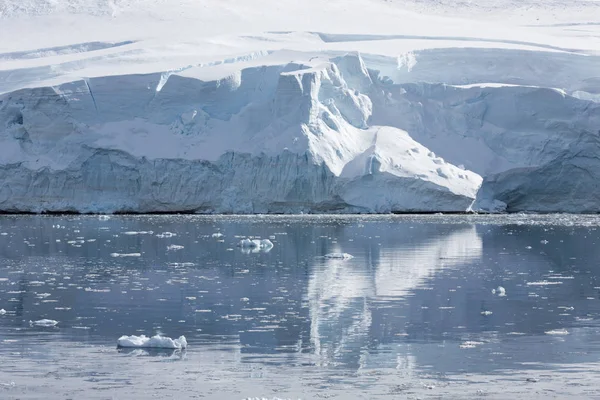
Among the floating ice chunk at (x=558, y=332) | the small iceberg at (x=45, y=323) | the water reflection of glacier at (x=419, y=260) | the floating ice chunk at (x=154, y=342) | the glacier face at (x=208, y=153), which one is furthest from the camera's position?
the glacier face at (x=208, y=153)

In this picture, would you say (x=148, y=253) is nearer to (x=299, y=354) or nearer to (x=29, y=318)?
(x=29, y=318)

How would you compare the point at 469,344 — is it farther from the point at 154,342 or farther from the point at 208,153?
the point at 208,153

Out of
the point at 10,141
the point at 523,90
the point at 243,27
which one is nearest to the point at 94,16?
the point at 243,27

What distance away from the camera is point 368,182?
28.7 m

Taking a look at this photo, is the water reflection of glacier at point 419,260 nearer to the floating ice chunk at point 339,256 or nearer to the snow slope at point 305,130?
the floating ice chunk at point 339,256

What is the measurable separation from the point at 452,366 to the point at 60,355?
3.03 m

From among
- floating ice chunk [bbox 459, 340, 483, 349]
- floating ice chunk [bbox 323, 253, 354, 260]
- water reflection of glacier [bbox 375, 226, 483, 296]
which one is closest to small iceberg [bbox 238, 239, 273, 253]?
floating ice chunk [bbox 323, 253, 354, 260]

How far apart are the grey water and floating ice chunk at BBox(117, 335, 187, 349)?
0.31 ft

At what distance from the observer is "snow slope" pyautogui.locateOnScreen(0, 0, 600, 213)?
28906 millimetres

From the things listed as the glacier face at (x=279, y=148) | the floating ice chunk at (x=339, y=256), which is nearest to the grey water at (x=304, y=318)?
the floating ice chunk at (x=339, y=256)

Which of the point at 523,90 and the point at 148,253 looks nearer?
the point at 148,253

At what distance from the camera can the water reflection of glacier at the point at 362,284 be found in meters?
8.89

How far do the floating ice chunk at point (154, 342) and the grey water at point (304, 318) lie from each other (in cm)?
10

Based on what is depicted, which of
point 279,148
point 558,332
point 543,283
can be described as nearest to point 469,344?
point 558,332
